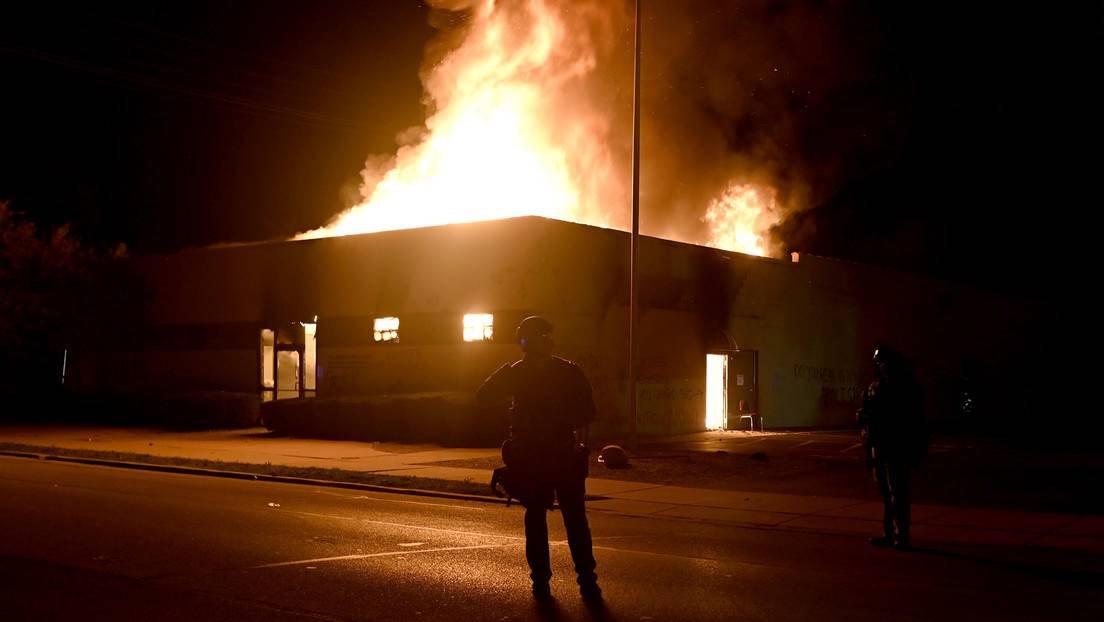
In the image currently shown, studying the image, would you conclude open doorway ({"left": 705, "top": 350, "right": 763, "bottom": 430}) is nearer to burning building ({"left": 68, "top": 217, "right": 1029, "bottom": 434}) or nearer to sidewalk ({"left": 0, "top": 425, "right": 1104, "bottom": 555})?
burning building ({"left": 68, "top": 217, "right": 1029, "bottom": 434})

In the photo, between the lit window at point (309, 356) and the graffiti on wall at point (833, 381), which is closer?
the lit window at point (309, 356)

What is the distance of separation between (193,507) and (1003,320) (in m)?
36.0

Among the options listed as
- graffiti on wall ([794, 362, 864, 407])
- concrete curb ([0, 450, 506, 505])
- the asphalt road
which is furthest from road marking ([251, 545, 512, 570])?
graffiti on wall ([794, 362, 864, 407])

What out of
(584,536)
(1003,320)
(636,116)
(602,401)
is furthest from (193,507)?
(1003,320)

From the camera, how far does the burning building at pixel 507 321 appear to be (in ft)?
77.7

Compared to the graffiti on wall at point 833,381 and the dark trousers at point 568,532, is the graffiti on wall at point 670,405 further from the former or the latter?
the dark trousers at point 568,532

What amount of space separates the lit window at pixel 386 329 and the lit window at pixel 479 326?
86.3 inches

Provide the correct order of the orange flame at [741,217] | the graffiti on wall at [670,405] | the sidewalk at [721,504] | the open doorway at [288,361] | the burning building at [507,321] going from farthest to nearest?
the orange flame at [741,217] < the open doorway at [288,361] < the graffiti on wall at [670,405] < the burning building at [507,321] < the sidewalk at [721,504]

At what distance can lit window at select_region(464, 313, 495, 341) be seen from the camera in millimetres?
23781

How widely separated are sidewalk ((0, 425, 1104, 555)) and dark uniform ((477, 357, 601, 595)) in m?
5.02

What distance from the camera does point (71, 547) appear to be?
913cm

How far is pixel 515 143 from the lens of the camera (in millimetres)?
27906

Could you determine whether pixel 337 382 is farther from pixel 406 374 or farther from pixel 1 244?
pixel 1 244

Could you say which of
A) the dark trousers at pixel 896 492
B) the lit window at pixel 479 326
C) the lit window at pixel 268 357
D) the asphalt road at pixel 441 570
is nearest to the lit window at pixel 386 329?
the lit window at pixel 479 326
